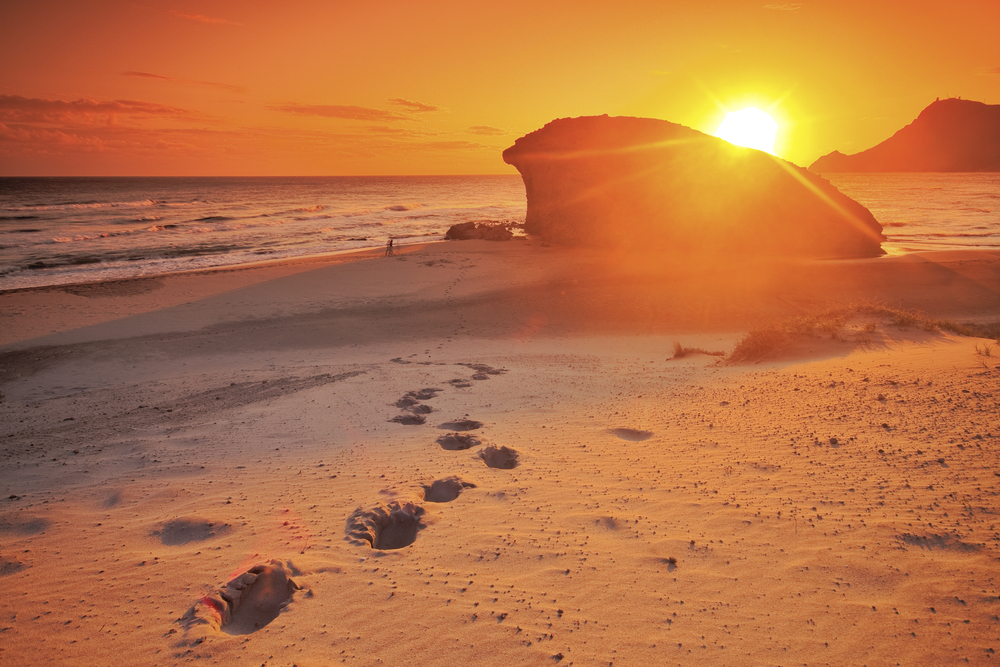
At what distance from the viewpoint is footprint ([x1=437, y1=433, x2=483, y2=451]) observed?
5680 mm

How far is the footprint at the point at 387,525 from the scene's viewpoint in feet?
12.9

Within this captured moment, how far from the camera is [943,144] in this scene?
474ft

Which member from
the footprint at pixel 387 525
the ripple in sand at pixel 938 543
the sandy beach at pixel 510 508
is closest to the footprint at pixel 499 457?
the sandy beach at pixel 510 508

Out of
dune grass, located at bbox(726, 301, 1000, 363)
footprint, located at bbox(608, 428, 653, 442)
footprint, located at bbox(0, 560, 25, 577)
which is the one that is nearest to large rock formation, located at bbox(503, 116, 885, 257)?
dune grass, located at bbox(726, 301, 1000, 363)

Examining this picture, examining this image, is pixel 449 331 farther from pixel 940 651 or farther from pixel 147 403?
pixel 940 651

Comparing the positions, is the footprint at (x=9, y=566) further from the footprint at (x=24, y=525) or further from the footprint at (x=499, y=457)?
the footprint at (x=499, y=457)

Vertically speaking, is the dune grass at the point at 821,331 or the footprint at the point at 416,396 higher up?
the dune grass at the point at 821,331

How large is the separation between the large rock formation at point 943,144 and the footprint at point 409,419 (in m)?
182

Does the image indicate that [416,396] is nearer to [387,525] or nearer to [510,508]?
[387,525]

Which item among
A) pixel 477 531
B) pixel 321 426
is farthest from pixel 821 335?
pixel 321 426

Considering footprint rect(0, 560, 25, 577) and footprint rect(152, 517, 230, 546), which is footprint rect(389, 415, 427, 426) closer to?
footprint rect(152, 517, 230, 546)

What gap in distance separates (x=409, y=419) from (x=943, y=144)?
7878 inches

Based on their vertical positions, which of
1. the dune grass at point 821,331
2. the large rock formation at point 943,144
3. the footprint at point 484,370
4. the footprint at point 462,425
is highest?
the large rock formation at point 943,144

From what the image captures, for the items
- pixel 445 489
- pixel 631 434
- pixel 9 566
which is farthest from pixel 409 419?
pixel 9 566
